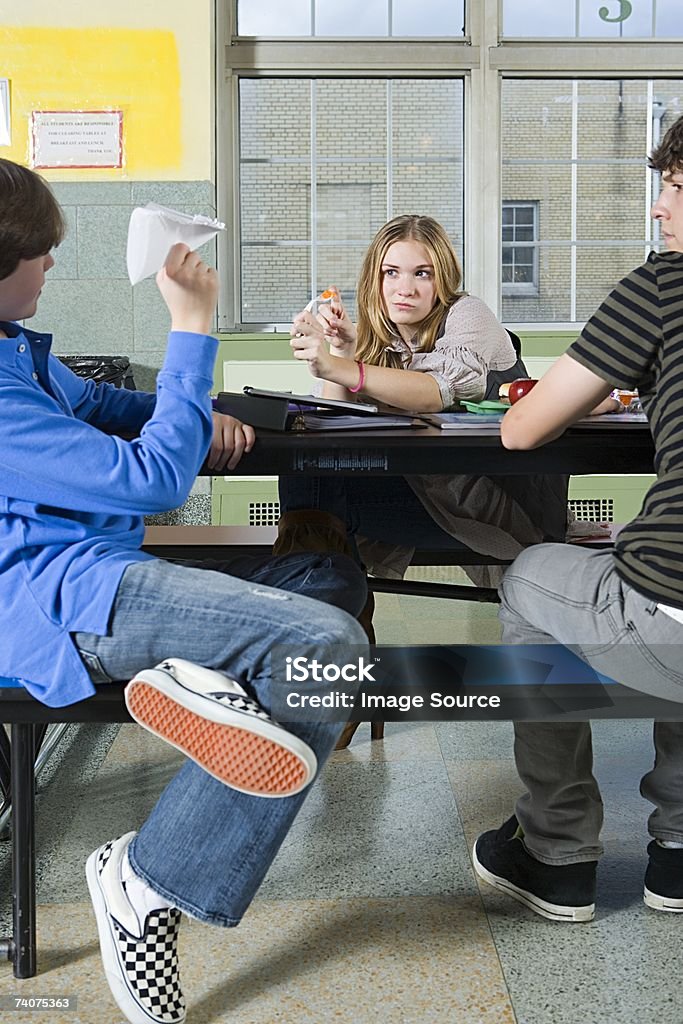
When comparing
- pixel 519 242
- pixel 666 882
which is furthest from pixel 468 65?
pixel 666 882

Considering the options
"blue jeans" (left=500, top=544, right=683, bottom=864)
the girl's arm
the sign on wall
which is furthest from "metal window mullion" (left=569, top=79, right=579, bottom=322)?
"blue jeans" (left=500, top=544, right=683, bottom=864)

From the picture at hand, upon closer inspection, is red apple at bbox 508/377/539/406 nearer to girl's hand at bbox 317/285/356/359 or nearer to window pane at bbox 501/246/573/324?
girl's hand at bbox 317/285/356/359

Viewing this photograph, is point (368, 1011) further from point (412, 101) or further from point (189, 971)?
point (412, 101)

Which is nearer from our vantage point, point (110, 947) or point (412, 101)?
point (110, 947)

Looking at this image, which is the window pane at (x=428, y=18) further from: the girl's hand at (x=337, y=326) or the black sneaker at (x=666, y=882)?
the black sneaker at (x=666, y=882)

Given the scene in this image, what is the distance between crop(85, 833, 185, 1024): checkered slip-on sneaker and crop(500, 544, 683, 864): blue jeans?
590 millimetres

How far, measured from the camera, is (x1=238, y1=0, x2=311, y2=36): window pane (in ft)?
15.8

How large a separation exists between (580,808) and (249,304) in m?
3.60

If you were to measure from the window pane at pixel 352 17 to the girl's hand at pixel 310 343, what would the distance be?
333 centimetres

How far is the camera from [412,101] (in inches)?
195

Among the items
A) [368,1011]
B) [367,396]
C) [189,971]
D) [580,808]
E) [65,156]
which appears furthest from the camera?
[65,156]

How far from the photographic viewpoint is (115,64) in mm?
4582

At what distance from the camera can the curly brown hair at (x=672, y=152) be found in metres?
1.49

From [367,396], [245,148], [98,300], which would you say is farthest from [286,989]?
[245,148]
